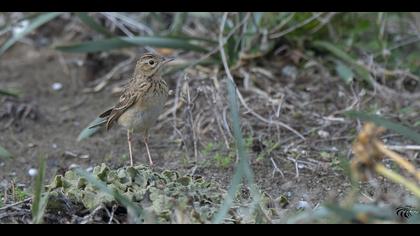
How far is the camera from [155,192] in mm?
4277

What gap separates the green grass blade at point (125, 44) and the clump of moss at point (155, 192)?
213cm

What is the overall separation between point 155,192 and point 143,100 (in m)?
1.74

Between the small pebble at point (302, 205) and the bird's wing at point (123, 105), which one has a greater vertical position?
the bird's wing at point (123, 105)

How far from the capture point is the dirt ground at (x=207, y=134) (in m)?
5.86

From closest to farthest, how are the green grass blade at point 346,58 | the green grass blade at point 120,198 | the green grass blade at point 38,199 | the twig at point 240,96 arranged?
the green grass blade at point 38,199 → the green grass blade at point 120,198 → the twig at point 240,96 → the green grass blade at point 346,58

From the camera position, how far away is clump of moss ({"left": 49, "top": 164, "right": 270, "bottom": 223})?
4.03m

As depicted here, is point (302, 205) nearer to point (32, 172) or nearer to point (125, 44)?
point (32, 172)

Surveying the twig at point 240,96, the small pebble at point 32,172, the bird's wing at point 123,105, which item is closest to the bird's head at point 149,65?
the bird's wing at point 123,105

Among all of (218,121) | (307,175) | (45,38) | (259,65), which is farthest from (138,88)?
(45,38)

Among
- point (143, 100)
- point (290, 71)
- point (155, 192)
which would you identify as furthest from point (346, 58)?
point (155, 192)

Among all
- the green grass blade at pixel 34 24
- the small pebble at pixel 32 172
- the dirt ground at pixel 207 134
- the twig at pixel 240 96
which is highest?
the green grass blade at pixel 34 24

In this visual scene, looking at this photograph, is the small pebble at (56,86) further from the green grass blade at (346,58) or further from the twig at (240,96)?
the green grass blade at (346,58)
